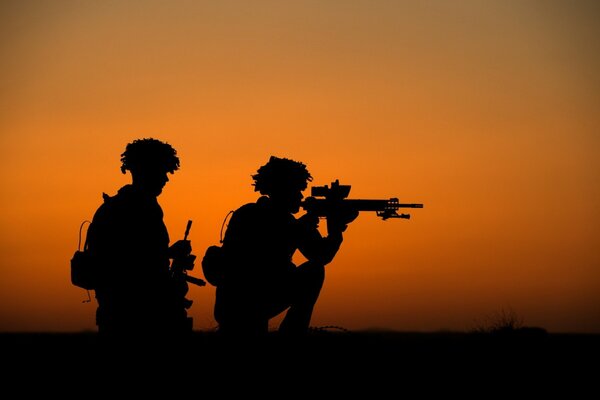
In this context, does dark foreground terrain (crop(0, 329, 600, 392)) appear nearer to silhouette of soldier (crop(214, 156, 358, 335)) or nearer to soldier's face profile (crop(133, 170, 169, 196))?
silhouette of soldier (crop(214, 156, 358, 335))

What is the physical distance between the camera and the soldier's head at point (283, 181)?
573 inches

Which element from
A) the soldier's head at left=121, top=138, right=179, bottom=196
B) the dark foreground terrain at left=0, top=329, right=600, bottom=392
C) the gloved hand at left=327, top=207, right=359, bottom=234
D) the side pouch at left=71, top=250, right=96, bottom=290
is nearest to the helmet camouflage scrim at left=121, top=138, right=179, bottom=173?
the soldier's head at left=121, top=138, right=179, bottom=196

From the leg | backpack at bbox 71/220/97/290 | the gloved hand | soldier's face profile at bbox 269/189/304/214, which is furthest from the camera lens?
the gloved hand

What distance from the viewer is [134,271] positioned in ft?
40.9

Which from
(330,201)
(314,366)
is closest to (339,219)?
(330,201)

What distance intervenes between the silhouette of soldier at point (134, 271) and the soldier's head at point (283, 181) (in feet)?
6.91

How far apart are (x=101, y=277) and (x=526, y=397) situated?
16.9 feet

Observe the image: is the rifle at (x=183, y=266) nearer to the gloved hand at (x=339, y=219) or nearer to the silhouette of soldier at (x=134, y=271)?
the silhouette of soldier at (x=134, y=271)

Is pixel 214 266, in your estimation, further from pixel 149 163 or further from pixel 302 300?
pixel 149 163

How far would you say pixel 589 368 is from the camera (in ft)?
50.9

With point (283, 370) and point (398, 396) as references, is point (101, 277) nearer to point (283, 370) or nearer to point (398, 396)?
point (283, 370)

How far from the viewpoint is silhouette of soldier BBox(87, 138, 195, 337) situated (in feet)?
40.8

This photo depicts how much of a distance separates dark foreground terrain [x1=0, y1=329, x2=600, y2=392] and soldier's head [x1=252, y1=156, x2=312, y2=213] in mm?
1794

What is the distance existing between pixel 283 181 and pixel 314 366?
2.56m
